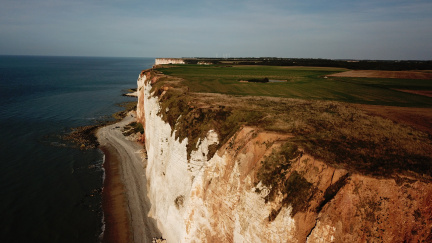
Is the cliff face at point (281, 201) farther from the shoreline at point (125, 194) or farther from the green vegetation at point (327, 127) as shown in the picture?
the shoreline at point (125, 194)

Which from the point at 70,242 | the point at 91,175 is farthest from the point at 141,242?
the point at 91,175

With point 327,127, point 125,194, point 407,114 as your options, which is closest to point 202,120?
point 327,127

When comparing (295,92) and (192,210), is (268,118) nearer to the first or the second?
(192,210)

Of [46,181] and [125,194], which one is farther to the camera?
[46,181]

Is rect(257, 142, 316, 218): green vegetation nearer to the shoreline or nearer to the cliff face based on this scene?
the cliff face

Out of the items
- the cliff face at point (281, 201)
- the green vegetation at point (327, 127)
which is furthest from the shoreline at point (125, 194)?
the green vegetation at point (327, 127)

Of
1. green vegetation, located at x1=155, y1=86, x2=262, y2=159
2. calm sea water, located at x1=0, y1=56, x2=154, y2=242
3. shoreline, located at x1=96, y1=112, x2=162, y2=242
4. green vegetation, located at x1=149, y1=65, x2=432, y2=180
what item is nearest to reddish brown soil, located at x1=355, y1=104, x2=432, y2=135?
green vegetation, located at x1=149, y1=65, x2=432, y2=180

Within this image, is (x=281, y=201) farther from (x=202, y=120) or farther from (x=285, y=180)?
(x=202, y=120)
